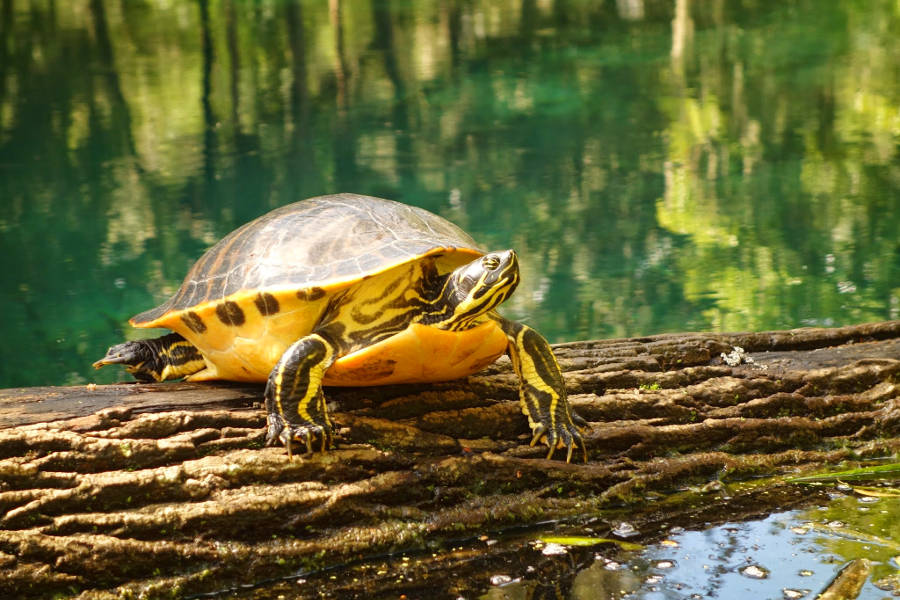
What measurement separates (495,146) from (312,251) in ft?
22.1

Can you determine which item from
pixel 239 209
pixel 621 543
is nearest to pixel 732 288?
pixel 239 209

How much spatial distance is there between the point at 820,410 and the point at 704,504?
2.00 feet

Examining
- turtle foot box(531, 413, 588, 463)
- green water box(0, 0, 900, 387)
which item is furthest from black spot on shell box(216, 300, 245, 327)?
green water box(0, 0, 900, 387)

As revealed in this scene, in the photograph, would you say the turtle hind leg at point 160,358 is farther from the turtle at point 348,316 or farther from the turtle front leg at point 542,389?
the turtle front leg at point 542,389

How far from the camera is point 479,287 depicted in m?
2.07

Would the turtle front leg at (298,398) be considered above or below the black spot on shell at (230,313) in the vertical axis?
below

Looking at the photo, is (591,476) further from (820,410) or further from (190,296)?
(190,296)

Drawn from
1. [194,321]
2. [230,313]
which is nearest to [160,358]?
[194,321]

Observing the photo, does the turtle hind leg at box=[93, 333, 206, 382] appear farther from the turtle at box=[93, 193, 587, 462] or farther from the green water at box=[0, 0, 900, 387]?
the green water at box=[0, 0, 900, 387]

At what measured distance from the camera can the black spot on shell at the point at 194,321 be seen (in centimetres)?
230

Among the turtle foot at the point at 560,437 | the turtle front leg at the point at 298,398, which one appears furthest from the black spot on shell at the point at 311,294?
the turtle foot at the point at 560,437

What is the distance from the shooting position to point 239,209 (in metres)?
7.41

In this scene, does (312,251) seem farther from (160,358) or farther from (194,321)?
(160,358)

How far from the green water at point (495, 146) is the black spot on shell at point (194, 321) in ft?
12.0
